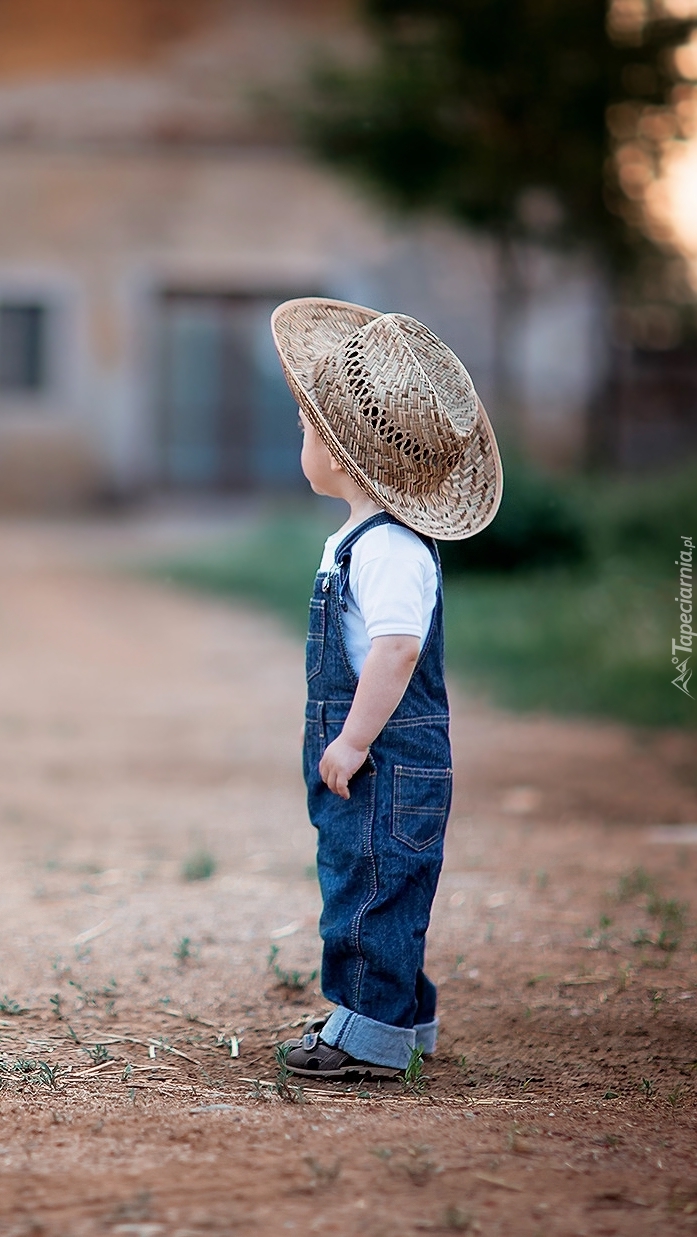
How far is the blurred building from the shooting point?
14594 millimetres

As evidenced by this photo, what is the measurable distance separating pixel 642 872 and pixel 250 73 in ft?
42.1

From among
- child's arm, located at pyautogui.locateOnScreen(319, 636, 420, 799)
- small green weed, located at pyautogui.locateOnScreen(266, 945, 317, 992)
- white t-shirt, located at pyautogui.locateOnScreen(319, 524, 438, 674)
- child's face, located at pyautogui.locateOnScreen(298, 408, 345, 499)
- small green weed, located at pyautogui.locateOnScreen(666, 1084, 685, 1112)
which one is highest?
child's face, located at pyautogui.locateOnScreen(298, 408, 345, 499)

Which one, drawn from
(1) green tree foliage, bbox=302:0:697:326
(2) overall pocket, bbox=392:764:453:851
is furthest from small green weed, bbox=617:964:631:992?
(1) green tree foliage, bbox=302:0:697:326

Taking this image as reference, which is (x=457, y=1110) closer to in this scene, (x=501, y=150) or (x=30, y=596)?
(x=30, y=596)

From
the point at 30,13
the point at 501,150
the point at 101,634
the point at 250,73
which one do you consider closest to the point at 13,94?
the point at 30,13

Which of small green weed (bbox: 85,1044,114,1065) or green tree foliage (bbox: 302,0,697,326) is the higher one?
green tree foliage (bbox: 302,0,697,326)

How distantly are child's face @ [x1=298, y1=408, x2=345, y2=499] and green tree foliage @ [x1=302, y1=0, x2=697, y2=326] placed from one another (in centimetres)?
1115

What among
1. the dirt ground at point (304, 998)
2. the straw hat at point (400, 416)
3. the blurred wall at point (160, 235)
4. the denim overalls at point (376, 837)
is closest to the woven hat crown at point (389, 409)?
the straw hat at point (400, 416)

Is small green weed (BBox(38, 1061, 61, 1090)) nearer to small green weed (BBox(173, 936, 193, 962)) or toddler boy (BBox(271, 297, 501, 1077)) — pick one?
toddler boy (BBox(271, 297, 501, 1077))

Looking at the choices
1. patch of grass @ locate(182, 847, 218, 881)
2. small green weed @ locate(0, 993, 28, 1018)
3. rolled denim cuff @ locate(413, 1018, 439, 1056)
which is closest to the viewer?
rolled denim cuff @ locate(413, 1018, 439, 1056)

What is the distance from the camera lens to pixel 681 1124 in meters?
2.31

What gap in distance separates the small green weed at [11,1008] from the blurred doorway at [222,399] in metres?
13.0

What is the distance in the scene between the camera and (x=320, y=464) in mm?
2545

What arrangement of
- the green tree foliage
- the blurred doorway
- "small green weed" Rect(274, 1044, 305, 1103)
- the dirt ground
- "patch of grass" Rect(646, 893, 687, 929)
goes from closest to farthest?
the dirt ground < "small green weed" Rect(274, 1044, 305, 1103) < "patch of grass" Rect(646, 893, 687, 929) < the green tree foliage < the blurred doorway
